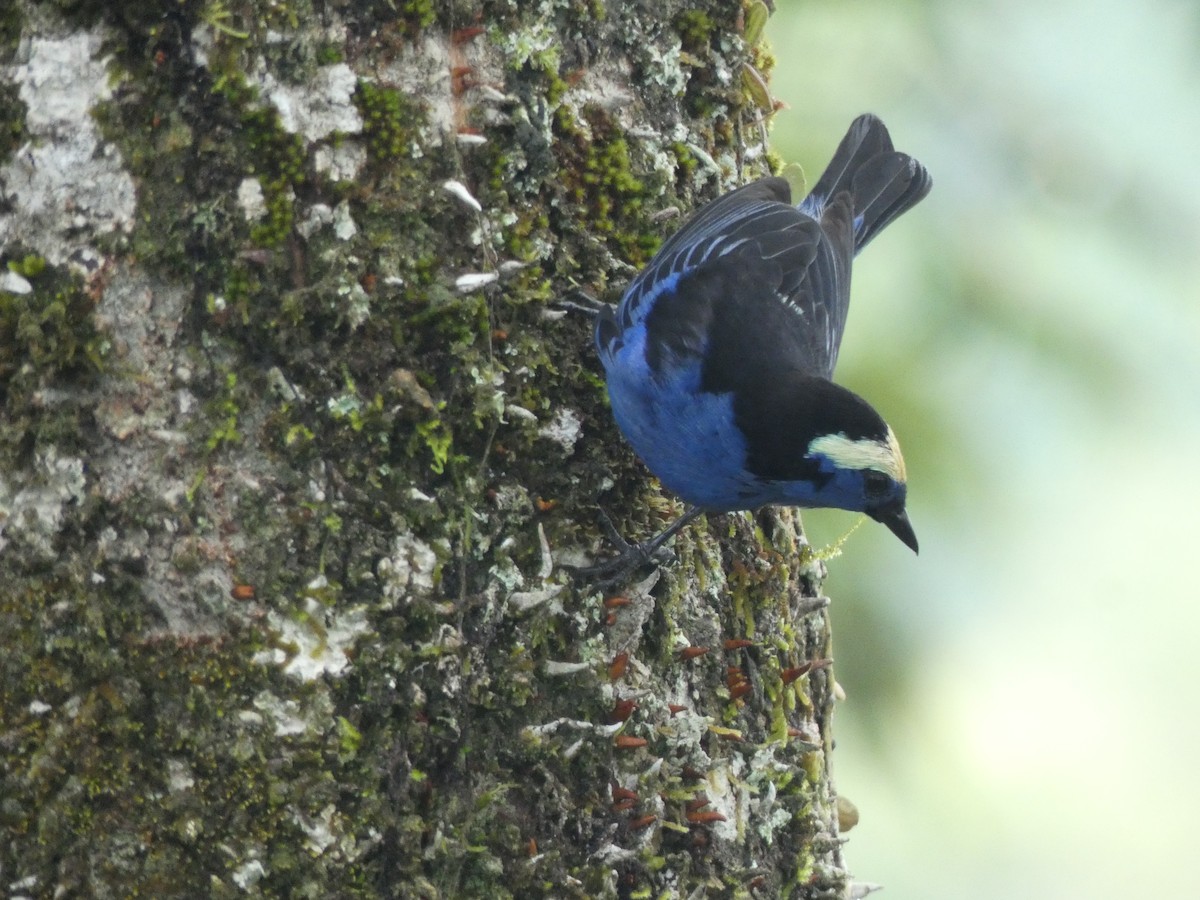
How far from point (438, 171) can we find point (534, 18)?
1.50 ft

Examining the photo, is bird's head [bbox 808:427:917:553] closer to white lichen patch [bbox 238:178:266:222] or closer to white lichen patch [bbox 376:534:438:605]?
white lichen patch [bbox 376:534:438:605]

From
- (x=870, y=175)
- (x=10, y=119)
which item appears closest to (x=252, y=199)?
(x=10, y=119)

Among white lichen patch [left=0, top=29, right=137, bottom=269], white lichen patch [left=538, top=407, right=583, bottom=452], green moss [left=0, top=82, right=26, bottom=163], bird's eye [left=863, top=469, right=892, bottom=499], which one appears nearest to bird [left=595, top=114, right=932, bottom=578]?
bird's eye [left=863, top=469, right=892, bottom=499]

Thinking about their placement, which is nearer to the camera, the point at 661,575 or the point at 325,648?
the point at 325,648

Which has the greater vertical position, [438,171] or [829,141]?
[829,141]

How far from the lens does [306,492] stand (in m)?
2.28

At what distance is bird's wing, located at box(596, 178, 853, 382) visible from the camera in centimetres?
300

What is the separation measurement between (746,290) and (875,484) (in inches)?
27.2

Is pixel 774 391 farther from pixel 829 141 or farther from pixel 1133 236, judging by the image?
pixel 1133 236

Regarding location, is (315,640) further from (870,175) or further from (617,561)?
(870,175)

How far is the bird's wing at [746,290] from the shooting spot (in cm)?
300

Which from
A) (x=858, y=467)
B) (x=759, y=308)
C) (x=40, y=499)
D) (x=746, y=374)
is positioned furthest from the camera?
(x=759, y=308)

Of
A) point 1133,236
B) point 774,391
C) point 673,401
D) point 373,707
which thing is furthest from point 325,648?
point 1133,236

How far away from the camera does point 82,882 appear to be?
2.14m
